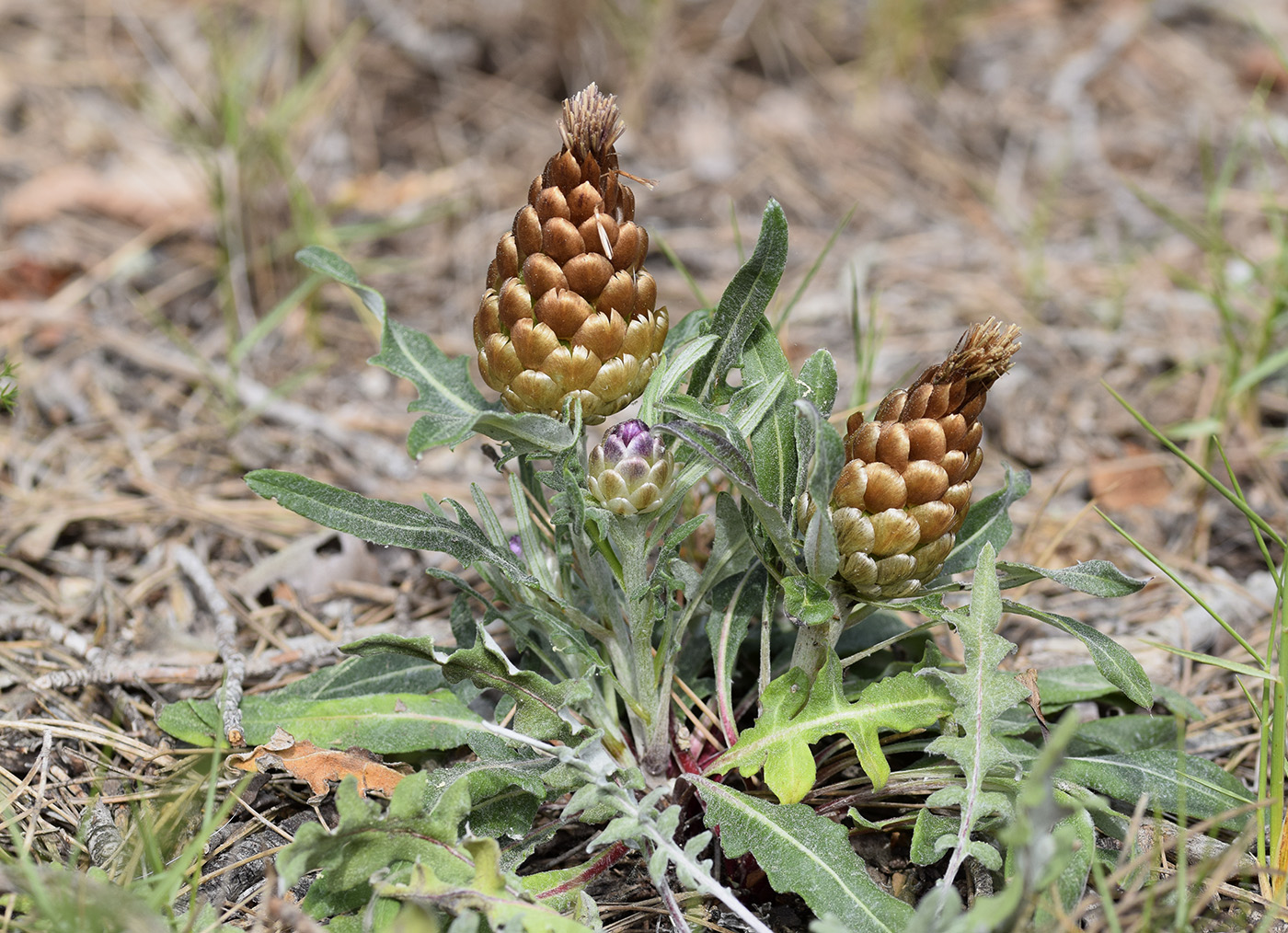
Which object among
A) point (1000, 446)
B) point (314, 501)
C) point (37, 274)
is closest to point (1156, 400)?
point (1000, 446)

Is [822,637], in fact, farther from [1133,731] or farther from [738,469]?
[1133,731]

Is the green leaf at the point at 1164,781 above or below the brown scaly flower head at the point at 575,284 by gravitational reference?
below

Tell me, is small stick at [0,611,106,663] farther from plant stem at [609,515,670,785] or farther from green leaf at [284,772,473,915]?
plant stem at [609,515,670,785]

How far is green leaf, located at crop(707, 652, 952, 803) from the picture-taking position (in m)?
1.78

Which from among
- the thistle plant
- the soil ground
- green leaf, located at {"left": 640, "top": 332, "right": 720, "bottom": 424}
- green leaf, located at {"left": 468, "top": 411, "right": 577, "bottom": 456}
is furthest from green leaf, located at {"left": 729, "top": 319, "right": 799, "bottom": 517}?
the soil ground

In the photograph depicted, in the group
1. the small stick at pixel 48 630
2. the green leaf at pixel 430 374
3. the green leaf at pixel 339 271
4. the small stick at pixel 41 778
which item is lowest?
the small stick at pixel 41 778

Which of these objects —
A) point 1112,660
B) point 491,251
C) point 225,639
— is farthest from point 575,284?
point 491,251

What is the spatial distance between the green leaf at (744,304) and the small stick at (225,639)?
3.70 feet

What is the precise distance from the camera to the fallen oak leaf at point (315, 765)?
1.95m

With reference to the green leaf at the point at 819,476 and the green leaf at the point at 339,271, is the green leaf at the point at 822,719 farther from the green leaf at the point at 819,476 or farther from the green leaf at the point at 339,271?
the green leaf at the point at 339,271

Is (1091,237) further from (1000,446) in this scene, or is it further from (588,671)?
(588,671)

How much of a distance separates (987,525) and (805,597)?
53cm

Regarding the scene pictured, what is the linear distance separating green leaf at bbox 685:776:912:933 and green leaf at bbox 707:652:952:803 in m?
0.07

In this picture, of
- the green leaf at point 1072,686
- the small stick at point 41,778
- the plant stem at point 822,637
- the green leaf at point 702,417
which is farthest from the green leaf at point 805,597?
the small stick at point 41,778
